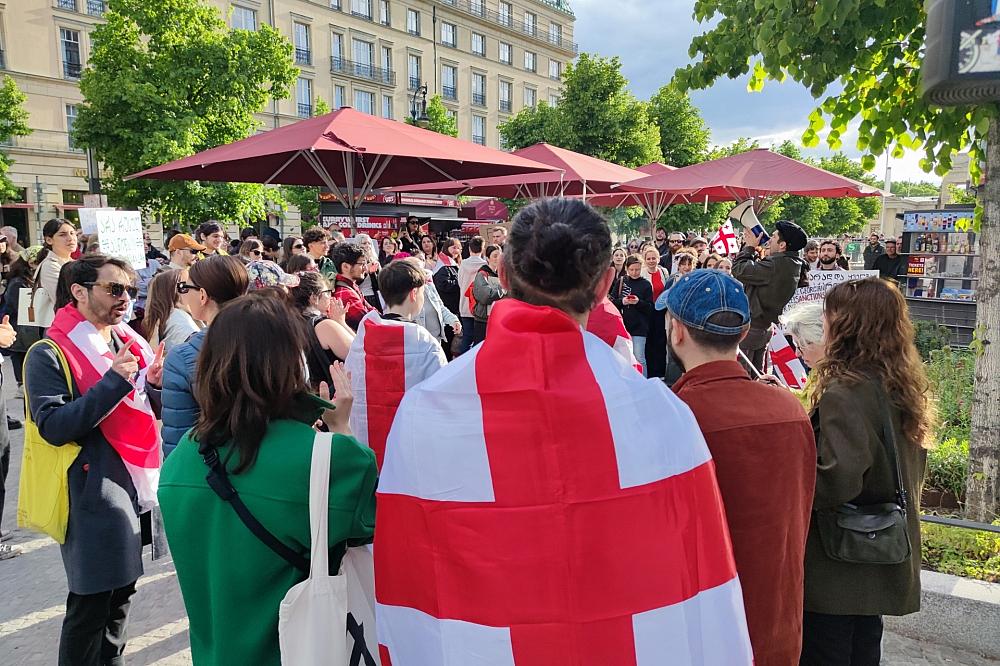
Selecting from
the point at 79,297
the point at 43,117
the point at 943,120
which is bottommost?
the point at 79,297

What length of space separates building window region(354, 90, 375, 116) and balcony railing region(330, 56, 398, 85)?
0.93 m

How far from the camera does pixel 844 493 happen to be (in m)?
2.12

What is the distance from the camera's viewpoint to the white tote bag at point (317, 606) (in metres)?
1.53

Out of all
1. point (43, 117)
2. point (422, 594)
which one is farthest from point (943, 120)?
point (43, 117)

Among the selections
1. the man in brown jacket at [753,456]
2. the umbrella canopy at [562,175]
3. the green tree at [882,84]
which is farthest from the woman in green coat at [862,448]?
the umbrella canopy at [562,175]

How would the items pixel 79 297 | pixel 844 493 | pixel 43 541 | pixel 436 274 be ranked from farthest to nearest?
pixel 436 274, pixel 43 541, pixel 79 297, pixel 844 493

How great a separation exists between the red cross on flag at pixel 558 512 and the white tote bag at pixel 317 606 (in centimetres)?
23

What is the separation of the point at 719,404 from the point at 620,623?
65cm

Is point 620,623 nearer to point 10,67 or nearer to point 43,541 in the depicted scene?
point 43,541

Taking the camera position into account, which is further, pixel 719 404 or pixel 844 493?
pixel 844 493

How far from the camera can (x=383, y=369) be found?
292cm

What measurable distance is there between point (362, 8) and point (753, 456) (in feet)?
159

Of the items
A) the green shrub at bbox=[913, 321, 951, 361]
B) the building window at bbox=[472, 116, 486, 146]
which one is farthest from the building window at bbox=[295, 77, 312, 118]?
the green shrub at bbox=[913, 321, 951, 361]

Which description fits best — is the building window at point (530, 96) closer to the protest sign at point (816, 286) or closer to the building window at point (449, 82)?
the building window at point (449, 82)
